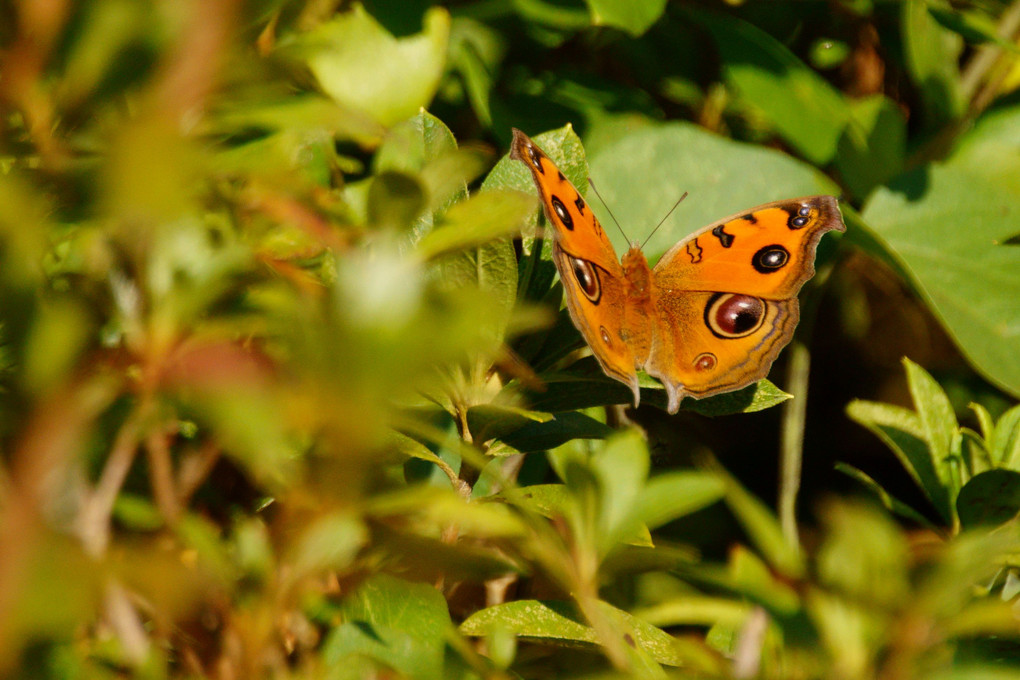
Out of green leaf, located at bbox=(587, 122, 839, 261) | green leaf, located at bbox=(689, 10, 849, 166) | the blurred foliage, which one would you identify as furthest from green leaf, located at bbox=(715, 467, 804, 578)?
green leaf, located at bbox=(689, 10, 849, 166)

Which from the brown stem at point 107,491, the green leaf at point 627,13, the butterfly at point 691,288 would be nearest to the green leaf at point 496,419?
the butterfly at point 691,288

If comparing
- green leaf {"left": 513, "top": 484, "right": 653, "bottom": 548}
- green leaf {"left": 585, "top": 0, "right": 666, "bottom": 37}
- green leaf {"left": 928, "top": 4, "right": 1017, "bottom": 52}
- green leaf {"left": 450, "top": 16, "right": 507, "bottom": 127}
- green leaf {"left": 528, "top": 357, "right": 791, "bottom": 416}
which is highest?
green leaf {"left": 928, "top": 4, "right": 1017, "bottom": 52}

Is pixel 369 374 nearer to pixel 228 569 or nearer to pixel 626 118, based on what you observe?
pixel 228 569

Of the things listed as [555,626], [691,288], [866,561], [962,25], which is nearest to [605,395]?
[555,626]

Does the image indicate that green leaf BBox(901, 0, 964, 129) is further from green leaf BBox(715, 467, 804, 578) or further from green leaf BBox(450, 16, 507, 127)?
green leaf BBox(715, 467, 804, 578)

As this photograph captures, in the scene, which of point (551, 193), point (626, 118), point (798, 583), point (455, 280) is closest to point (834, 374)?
point (626, 118)

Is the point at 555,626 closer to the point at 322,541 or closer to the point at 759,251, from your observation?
the point at 322,541
